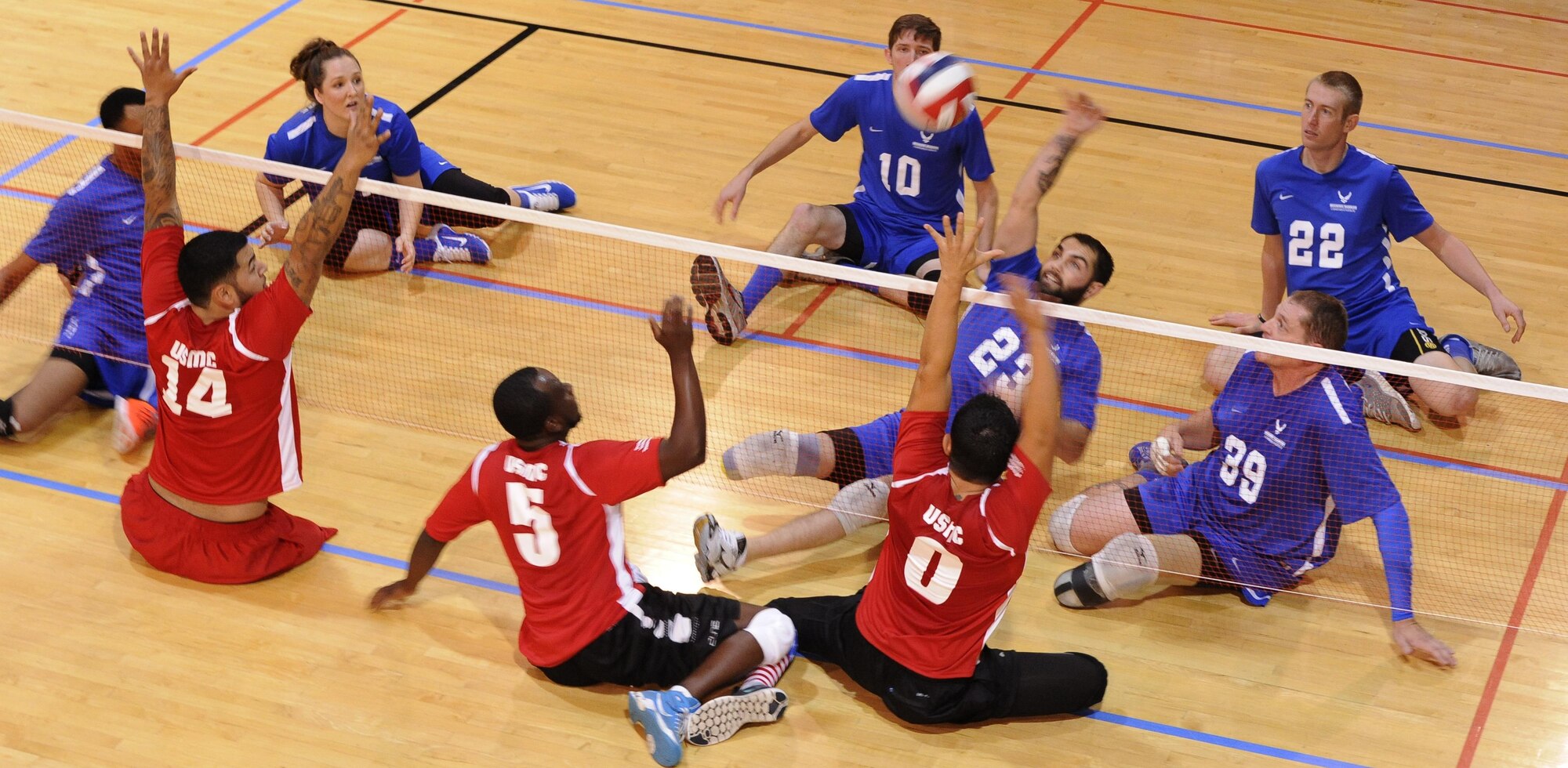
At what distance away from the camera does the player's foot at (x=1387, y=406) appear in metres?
7.12

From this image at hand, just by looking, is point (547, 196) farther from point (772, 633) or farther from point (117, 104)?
point (772, 633)

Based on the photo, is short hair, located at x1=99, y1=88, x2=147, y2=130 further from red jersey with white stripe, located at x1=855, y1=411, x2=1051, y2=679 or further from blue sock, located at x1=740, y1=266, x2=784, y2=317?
red jersey with white stripe, located at x1=855, y1=411, x2=1051, y2=679

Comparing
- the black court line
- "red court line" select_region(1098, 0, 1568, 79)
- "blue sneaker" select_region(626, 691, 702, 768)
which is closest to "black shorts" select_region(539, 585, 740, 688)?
"blue sneaker" select_region(626, 691, 702, 768)

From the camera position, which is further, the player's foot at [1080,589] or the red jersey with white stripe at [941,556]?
the player's foot at [1080,589]

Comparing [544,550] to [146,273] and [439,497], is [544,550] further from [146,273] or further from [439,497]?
[146,273]

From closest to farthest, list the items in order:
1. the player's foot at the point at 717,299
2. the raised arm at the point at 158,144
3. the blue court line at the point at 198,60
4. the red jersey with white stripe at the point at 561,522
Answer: the red jersey with white stripe at the point at 561,522 → the raised arm at the point at 158,144 → the player's foot at the point at 717,299 → the blue court line at the point at 198,60

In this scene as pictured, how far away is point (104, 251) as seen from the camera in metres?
6.85

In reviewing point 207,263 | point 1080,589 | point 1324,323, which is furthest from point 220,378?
point 1324,323

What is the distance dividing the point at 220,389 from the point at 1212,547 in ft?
13.6

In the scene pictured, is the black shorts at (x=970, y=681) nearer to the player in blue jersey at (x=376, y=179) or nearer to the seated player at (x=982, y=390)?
the seated player at (x=982, y=390)

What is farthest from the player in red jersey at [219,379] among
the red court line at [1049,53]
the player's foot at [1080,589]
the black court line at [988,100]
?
the black court line at [988,100]

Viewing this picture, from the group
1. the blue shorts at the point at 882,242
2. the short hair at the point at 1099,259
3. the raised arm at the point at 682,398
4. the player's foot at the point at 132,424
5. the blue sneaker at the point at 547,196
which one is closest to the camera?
the raised arm at the point at 682,398

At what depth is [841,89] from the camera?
819 centimetres

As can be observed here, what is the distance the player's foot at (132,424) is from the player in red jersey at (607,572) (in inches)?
79.8
